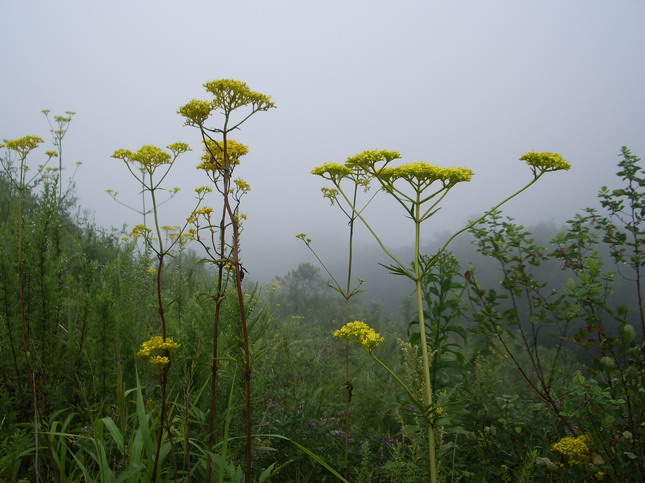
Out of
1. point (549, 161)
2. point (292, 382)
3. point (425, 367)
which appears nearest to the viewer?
point (425, 367)

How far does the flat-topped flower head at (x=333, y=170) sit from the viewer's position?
218cm

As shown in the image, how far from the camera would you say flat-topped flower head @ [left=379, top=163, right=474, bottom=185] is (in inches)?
68.4

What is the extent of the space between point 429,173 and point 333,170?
0.63 metres

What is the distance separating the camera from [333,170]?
86.5 inches

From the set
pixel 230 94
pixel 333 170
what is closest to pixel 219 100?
pixel 230 94

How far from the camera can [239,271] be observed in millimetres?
1755

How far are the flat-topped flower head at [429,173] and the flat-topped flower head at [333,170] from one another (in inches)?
17.2

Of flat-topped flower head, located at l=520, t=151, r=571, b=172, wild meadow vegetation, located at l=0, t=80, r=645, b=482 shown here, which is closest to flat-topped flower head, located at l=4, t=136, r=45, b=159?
wild meadow vegetation, located at l=0, t=80, r=645, b=482

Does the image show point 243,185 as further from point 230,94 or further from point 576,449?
point 576,449

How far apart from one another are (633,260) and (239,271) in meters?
2.62

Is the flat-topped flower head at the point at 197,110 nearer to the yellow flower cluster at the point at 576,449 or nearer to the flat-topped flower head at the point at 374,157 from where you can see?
the flat-topped flower head at the point at 374,157

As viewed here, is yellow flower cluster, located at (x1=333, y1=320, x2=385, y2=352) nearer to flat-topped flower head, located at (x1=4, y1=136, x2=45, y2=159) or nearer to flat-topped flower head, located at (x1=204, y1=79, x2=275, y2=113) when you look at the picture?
flat-topped flower head, located at (x1=204, y1=79, x2=275, y2=113)

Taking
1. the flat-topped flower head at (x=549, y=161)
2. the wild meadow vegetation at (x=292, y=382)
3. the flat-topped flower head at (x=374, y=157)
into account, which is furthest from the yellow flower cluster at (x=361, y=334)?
the flat-topped flower head at (x=549, y=161)

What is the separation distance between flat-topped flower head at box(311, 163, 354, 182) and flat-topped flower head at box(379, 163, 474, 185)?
1.43 feet
